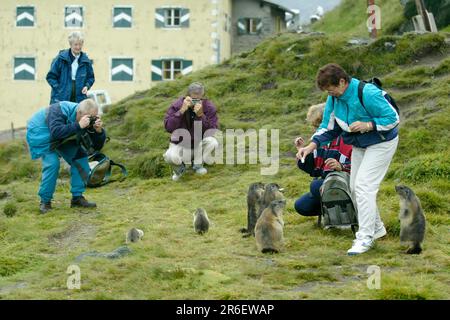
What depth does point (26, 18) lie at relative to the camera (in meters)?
45.7

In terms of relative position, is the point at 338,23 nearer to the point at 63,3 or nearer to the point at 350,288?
the point at 63,3

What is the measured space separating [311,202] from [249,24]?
4025cm

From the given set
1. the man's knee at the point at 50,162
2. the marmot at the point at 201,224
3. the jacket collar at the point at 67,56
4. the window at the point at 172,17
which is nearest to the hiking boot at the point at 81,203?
the man's knee at the point at 50,162

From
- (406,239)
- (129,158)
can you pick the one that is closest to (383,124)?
(406,239)

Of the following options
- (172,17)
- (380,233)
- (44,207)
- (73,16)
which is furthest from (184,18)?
(380,233)

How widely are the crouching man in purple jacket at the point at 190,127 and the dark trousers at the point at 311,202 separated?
4242 mm

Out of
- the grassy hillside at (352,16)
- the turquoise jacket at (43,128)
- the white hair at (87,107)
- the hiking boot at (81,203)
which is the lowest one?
the hiking boot at (81,203)

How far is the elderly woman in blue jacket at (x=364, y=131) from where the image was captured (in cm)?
835

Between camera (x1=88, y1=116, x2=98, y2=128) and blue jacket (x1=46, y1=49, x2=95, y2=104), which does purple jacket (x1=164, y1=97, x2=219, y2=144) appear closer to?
blue jacket (x1=46, y1=49, x2=95, y2=104)

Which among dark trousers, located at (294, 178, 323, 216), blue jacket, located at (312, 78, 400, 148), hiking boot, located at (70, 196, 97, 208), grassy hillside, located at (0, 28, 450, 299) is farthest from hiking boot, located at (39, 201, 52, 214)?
blue jacket, located at (312, 78, 400, 148)

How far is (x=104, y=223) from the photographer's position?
1122 centimetres

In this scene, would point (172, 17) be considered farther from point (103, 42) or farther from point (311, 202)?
point (311, 202)

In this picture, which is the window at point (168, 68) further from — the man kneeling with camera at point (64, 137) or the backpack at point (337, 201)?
the backpack at point (337, 201)

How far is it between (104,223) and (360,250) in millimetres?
4031
